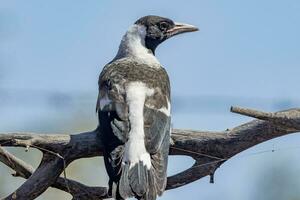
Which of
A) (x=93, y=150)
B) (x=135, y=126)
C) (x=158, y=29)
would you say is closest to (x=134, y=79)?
(x=135, y=126)

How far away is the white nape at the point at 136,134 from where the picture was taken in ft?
17.6

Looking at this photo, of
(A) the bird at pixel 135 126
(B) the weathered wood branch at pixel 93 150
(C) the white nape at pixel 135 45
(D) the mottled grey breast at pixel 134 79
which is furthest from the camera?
(C) the white nape at pixel 135 45

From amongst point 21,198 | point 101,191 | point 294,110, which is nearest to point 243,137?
point 294,110

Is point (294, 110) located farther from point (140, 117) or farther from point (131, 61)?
point (131, 61)

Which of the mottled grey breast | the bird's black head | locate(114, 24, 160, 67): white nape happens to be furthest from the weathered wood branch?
the bird's black head

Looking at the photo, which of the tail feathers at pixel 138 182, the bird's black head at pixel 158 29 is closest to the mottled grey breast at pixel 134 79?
the tail feathers at pixel 138 182

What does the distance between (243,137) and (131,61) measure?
1368 millimetres

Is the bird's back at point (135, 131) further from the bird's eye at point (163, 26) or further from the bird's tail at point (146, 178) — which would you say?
the bird's eye at point (163, 26)

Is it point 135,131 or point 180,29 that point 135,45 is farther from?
point 135,131

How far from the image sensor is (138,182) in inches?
208

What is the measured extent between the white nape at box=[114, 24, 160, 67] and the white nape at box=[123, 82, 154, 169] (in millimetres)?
1060

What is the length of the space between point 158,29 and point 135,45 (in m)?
0.23

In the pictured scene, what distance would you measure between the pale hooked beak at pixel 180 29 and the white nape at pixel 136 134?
146 centimetres

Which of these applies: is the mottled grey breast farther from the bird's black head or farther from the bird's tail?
the bird's black head
